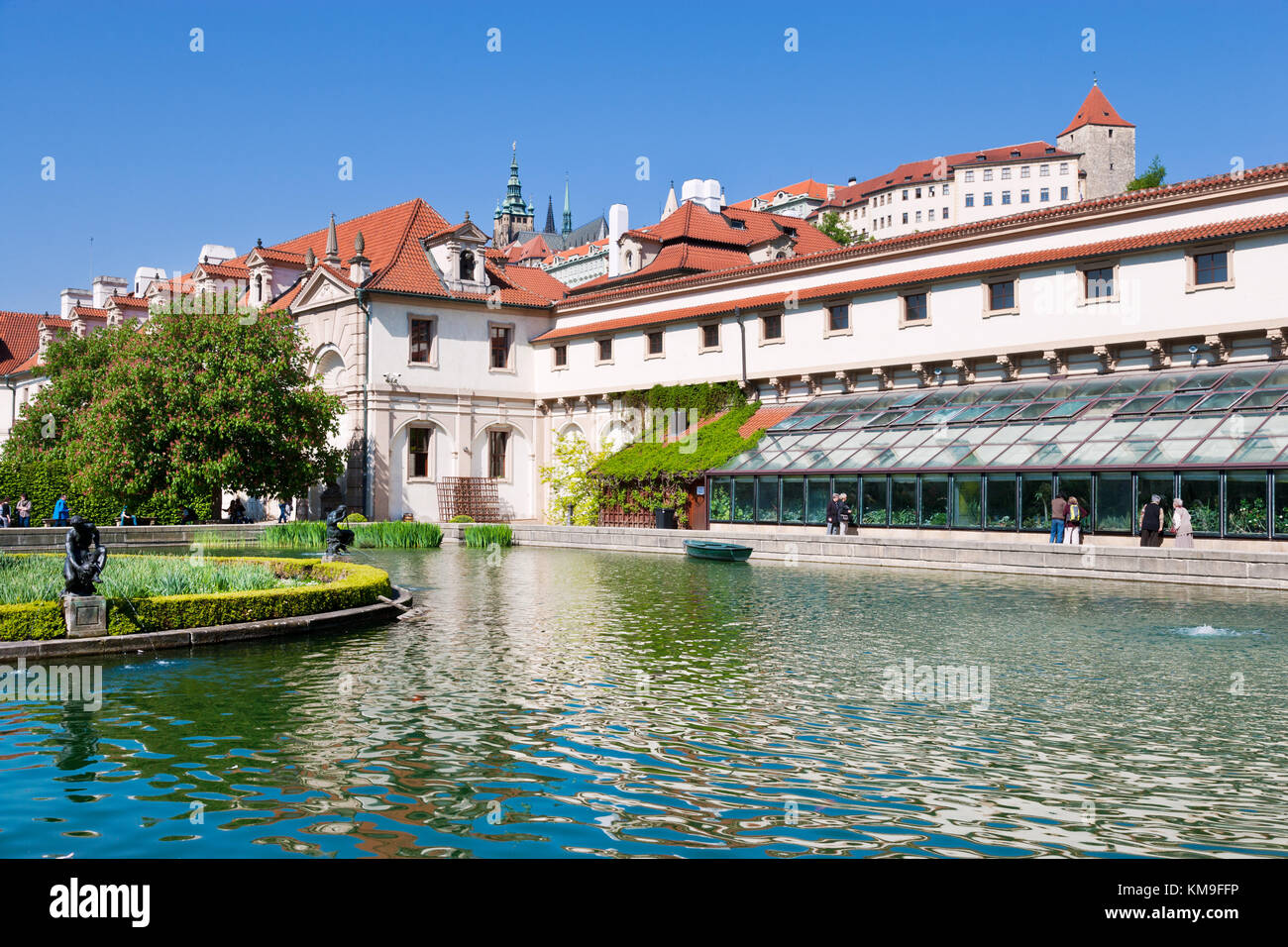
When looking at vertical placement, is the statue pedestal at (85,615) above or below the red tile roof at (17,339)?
below

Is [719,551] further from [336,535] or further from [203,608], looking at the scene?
[203,608]

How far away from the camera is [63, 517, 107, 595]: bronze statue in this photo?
46.8 ft

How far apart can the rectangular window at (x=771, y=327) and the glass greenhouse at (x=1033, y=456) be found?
4.49m

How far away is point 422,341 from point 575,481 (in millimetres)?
10171

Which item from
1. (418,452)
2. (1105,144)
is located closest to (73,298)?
(418,452)

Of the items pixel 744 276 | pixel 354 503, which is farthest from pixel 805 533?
pixel 354 503

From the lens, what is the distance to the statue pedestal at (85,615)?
14.0 metres

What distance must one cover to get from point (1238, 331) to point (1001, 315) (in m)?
7.48

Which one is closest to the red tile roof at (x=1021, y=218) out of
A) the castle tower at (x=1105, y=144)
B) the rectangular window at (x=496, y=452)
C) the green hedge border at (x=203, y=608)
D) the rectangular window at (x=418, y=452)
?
the rectangular window at (x=496, y=452)

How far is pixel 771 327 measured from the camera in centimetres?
4450

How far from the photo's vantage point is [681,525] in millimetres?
42844

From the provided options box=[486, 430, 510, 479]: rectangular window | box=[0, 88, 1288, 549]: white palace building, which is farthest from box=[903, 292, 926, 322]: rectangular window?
box=[486, 430, 510, 479]: rectangular window

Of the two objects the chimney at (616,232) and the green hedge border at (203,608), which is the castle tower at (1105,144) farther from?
the green hedge border at (203,608)
